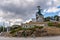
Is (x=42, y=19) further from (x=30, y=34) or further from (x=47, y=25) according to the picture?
(x=30, y=34)

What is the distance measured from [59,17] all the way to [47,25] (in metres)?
31.7

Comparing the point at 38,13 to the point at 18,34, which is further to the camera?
the point at 38,13

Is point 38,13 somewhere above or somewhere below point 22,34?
above

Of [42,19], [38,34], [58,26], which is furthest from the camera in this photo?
[42,19]

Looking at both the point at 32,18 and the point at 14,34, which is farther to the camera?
the point at 32,18

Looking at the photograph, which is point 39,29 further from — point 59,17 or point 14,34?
point 59,17

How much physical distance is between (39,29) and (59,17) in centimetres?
3997

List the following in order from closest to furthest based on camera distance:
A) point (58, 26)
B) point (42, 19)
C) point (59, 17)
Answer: point (58, 26)
point (42, 19)
point (59, 17)

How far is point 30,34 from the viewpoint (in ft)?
247

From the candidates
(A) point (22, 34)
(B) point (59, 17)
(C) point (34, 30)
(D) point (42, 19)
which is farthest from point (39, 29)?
(B) point (59, 17)

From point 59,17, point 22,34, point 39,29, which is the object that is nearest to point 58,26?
point 39,29

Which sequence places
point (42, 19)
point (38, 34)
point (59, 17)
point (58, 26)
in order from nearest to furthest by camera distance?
point (38, 34) → point (58, 26) → point (42, 19) → point (59, 17)

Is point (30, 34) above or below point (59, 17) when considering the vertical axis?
below

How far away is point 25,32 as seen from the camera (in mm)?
76438
